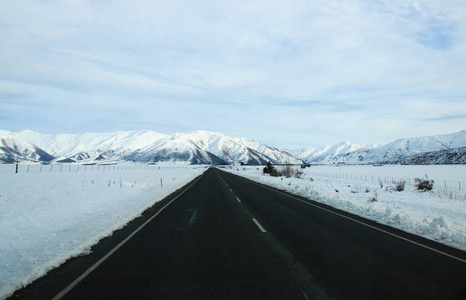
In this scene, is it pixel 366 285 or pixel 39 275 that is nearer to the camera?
pixel 366 285

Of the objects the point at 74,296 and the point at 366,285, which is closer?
the point at 74,296

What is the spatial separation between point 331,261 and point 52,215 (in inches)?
398

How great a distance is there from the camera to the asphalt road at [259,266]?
417 centimetres

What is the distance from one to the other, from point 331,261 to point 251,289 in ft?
7.26

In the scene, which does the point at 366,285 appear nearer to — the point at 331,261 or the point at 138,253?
the point at 331,261

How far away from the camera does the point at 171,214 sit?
452 inches

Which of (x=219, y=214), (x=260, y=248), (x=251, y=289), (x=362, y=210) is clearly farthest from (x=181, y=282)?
A: (x=362, y=210)

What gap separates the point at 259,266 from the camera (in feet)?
17.3

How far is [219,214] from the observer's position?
11500 millimetres

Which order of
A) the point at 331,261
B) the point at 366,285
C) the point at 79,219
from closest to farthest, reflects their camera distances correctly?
the point at 366,285
the point at 331,261
the point at 79,219

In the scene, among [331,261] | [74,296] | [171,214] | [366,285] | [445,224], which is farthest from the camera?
[171,214]

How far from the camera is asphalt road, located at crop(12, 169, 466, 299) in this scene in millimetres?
4172

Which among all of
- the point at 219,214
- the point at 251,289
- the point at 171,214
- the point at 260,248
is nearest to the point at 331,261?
the point at 260,248

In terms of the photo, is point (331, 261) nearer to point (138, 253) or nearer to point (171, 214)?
point (138, 253)
